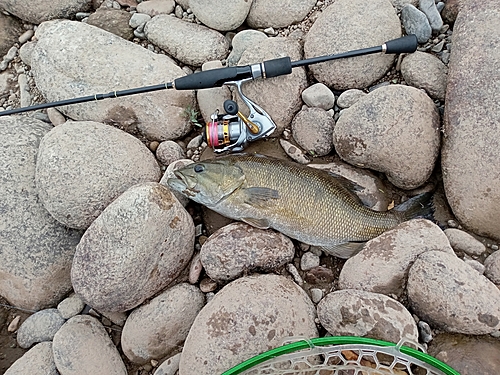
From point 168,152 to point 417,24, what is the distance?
220 centimetres

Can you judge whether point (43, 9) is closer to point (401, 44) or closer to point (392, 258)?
point (401, 44)

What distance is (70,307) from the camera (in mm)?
3627

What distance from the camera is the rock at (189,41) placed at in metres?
4.15

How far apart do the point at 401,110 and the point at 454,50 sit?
64 centimetres

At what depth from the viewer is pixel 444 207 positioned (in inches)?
139

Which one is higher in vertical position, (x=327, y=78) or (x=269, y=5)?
(x=269, y=5)

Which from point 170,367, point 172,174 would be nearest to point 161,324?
point 170,367

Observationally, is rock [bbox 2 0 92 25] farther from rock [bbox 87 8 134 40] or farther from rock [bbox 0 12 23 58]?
rock [bbox 87 8 134 40]

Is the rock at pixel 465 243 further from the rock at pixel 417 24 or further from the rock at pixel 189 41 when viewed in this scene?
the rock at pixel 189 41

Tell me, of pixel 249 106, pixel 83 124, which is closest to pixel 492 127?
pixel 249 106

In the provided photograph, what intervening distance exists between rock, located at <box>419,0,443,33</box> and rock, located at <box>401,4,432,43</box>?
0.20ft

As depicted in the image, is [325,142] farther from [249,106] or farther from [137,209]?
[137,209]

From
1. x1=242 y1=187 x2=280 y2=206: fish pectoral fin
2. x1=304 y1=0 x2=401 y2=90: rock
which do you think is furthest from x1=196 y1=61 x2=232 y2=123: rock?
x1=242 y1=187 x2=280 y2=206: fish pectoral fin

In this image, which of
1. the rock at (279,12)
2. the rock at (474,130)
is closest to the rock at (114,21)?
the rock at (279,12)
